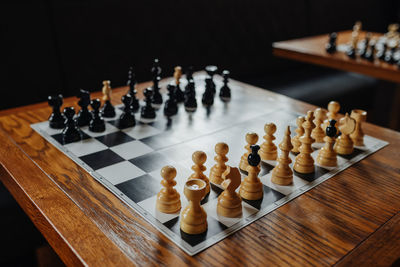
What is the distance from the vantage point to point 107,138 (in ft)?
4.87

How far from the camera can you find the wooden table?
86cm

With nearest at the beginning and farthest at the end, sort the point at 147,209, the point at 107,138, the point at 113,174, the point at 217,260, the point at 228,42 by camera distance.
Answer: the point at 217,260, the point at 147,209, the point at 113,174, the point at 107,138, the point at 228,42

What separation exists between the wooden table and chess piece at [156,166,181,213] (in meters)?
0.07

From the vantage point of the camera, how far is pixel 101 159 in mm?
1313

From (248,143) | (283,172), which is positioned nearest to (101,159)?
(248,143)

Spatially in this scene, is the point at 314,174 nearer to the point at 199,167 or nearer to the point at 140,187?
the point at 199,167

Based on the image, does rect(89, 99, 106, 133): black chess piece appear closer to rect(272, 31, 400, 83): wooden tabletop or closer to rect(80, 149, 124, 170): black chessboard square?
rect(80, 149, 124, 170): black chessboard square

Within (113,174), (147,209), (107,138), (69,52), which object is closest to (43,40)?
(69,52)

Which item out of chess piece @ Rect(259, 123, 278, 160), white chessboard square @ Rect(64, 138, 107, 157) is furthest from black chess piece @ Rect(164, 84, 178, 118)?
chess piece @ Rect(259, 123, 278, 160)

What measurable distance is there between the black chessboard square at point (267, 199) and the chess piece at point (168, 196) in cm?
21

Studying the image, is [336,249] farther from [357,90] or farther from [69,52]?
[357,90]

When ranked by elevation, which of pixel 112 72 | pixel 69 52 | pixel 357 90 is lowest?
pixel 357 90

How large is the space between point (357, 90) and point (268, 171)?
2.73m

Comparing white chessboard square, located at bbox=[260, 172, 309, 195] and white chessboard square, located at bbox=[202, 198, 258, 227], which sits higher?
white chessboard square, located at bbox=[202, 198, 258, 227]
